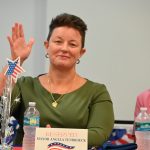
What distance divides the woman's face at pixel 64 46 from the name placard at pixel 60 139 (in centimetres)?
61

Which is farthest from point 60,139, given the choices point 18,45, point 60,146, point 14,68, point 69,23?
point 69,23

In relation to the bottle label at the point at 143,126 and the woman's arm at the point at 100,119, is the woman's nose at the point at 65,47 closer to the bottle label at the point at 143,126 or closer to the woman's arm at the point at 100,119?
the woman's arm at the point at 100,119

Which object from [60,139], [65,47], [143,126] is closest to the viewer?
[60,139]

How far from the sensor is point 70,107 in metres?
1.65

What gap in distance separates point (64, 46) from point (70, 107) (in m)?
0.33

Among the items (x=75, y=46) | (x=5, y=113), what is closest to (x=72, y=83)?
(x=75, y=46)

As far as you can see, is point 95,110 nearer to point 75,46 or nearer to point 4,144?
point 75,46

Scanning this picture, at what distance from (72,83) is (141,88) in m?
1.29

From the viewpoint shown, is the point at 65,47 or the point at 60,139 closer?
the point at 60,139

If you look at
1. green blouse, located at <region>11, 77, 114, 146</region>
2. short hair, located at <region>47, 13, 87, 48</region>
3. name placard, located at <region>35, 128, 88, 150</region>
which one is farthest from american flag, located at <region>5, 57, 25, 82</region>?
short hair, located at <region>47, 13, 87, 48</region>

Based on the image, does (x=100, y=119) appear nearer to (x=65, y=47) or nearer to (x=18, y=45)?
(x=65, y=47)

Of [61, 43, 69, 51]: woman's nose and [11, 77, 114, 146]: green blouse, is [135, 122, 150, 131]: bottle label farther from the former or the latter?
[61, 43, 69, 51]: woman's nose

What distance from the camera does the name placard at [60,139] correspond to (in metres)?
1.12

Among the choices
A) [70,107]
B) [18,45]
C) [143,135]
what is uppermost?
[18,45]
